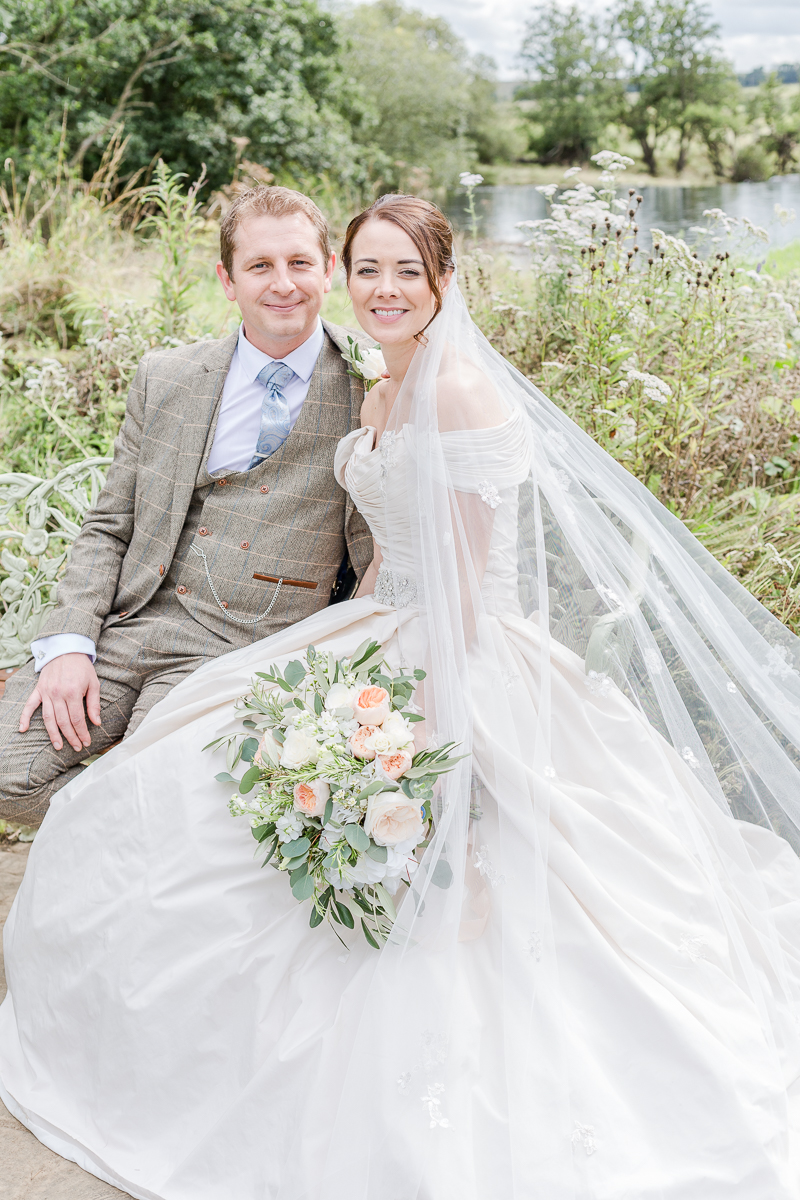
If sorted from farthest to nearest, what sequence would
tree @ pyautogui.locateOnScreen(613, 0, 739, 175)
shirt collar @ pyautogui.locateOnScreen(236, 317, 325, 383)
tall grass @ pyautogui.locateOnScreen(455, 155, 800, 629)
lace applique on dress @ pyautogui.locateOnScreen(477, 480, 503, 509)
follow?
tree @ pyautogui.locateOnScreen(613, 0, 739, 175), tall grass @ pyautogui.locateOnScreen(455, 155, 800, 629), shirt collar @ pyautogui.locateOnScreen(236, 317, 325, 383), lace applique on dress @ pyautogui.locateOnScreen(477, 480, 503, 509)

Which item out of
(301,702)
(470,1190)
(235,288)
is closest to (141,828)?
(301,702)

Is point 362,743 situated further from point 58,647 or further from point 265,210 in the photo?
point 265,210

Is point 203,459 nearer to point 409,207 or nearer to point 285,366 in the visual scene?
point 285,366

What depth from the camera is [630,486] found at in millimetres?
2117

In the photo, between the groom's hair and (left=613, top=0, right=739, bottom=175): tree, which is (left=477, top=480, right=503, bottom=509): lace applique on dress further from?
(left=613, top=0, right=739, bottom=175): tree

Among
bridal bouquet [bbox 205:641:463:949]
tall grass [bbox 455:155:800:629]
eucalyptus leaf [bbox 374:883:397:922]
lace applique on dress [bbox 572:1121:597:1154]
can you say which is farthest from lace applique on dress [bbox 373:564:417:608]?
tall grass [bbox 455:155:800:629]

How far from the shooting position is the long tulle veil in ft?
4.91

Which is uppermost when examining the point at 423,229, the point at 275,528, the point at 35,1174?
the point at 423,229

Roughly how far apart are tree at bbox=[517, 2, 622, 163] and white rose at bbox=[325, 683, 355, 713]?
2616 cm

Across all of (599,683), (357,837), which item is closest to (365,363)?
(599,683)

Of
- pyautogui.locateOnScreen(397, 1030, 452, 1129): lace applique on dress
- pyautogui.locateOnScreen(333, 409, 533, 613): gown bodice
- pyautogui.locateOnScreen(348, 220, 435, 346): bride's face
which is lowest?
pyautogui.locateOnScreen(397, 1030, 452, 1129): lace applique on dress

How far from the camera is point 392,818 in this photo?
165 centimetres

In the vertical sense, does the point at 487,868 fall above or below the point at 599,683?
below

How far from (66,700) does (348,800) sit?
40.9 inches
